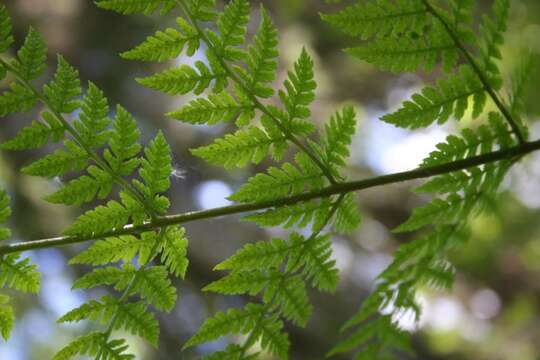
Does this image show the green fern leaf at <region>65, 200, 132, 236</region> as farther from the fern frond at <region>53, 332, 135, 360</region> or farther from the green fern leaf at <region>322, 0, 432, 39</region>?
the green fern leaf at <region>322, 0, 432, 39</region>

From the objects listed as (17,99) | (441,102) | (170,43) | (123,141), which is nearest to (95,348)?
(123,141)

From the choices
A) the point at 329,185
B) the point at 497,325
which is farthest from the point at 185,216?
the point at 497,325

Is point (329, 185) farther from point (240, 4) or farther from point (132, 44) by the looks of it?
point (132, 44)

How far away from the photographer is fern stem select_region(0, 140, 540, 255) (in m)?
1.10

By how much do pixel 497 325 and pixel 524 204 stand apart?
1030 millimetres

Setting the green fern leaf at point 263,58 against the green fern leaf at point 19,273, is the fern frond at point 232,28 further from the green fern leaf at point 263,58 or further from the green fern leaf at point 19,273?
the green fern leaf at point 19,273

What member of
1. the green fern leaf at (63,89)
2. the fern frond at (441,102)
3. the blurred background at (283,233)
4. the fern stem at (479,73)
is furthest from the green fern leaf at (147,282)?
the blurred background at (283,233)

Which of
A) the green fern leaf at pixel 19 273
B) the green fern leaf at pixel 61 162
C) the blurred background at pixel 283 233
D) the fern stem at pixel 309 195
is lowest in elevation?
the green fern leaf at pixel 19 273

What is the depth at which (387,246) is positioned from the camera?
5020 mm

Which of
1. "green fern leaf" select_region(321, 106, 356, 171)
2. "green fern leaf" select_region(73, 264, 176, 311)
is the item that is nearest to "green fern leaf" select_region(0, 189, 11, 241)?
"green fern leaf" select_region(73, 264, 176, 311)

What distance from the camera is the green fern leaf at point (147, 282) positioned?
1.15 metres

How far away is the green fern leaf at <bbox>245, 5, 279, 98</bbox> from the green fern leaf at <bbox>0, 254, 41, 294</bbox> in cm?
61

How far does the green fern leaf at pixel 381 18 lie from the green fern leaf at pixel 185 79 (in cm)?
27

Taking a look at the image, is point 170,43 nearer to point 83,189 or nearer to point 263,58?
point 263,58
